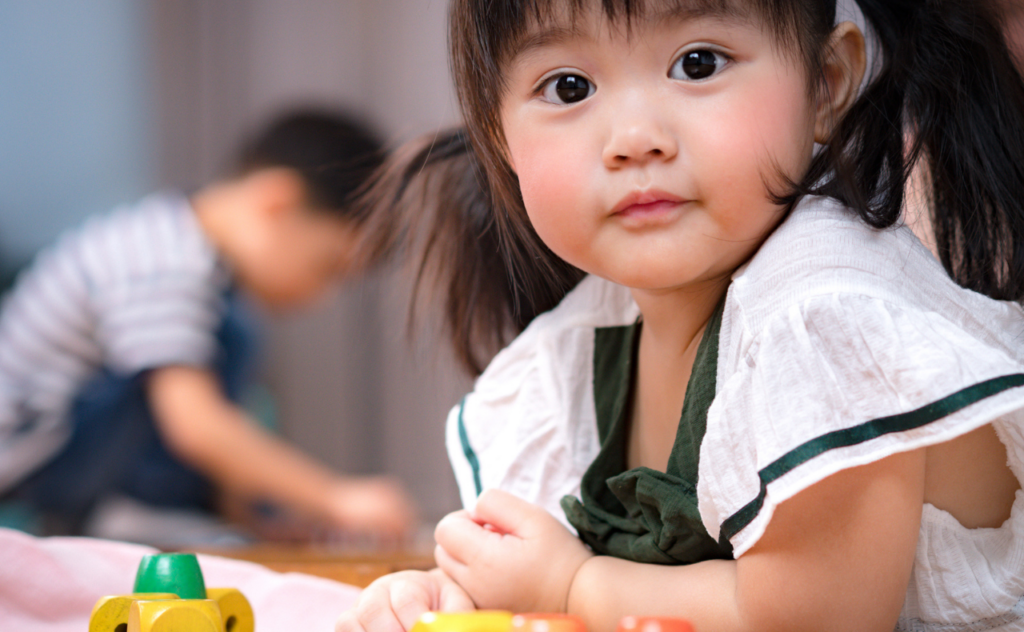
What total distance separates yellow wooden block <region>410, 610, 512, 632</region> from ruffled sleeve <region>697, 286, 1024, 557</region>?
12 centimetres

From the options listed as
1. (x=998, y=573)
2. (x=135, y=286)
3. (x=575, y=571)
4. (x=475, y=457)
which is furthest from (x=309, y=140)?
(x=998, y=573)

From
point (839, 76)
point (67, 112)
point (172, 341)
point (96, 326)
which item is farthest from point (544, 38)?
point (67, 112)

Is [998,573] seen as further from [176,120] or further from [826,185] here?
[176,120]

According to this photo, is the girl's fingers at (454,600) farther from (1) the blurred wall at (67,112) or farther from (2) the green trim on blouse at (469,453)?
(1) the blurred wall at (67,112)

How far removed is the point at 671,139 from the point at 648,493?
0.65 ft

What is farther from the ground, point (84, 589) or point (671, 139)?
point (671, 139)

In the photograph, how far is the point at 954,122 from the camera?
0.51m

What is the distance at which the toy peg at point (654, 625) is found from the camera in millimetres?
335

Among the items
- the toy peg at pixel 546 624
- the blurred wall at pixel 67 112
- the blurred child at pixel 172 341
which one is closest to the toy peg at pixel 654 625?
the toy peg at pixel 546 624

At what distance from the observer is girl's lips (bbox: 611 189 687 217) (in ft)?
1.52

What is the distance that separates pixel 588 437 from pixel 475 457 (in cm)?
9

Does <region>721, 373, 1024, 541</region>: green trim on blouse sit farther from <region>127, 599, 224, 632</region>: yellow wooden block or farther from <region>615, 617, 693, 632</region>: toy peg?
<region>127, 599, 224, 632</region>: yellow wooden block

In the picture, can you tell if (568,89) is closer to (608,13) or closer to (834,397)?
(608,13)

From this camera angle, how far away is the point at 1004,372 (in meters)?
0.39
